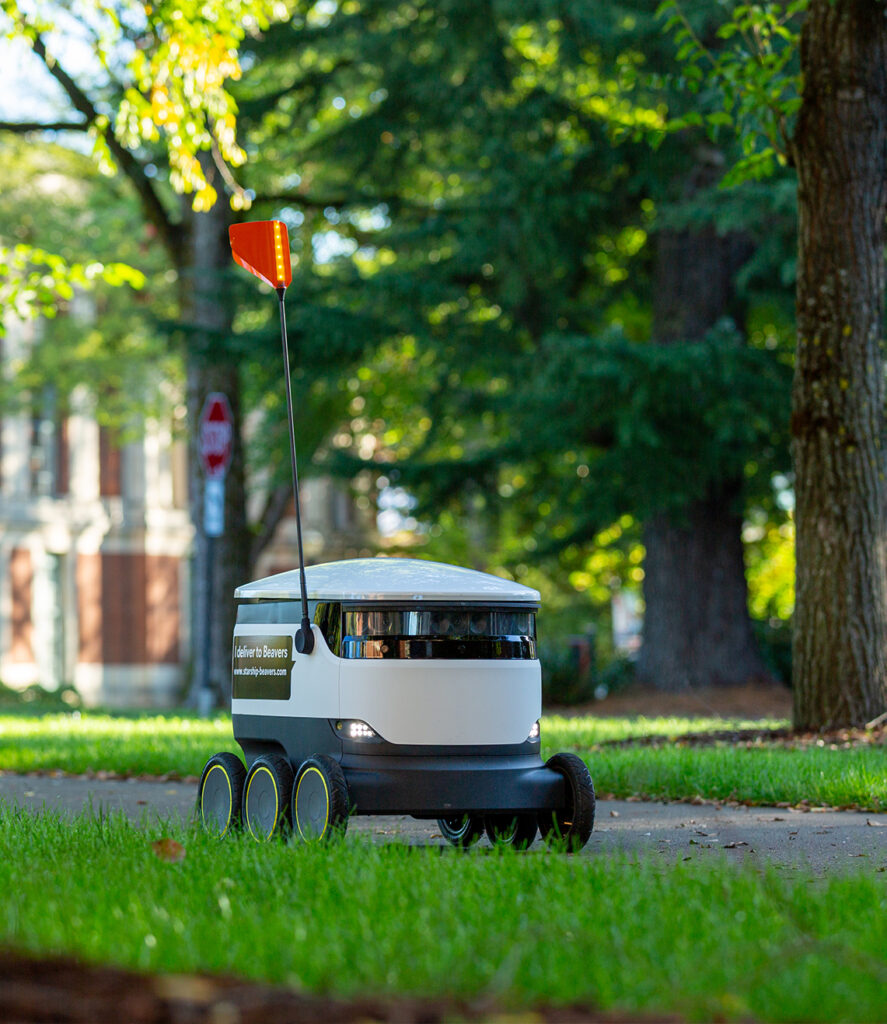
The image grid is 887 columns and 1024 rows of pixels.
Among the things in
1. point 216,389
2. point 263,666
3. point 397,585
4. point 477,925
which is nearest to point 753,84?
point 397,585

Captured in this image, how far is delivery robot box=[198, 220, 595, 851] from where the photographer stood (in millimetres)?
5867

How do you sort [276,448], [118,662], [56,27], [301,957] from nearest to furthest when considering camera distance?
[301,957] < [56,27] < [276,448] < [118,662]

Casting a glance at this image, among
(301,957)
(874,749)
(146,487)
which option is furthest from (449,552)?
(301,957)

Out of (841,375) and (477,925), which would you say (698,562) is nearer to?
(841,375)

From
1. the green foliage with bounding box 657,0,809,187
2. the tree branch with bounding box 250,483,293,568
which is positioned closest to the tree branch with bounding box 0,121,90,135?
the tree branch with bounding box 250,483,293,568

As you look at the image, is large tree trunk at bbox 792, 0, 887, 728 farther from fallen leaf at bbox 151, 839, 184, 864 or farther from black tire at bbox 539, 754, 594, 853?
fallen leaf at bbox 151, 839, 184, 864

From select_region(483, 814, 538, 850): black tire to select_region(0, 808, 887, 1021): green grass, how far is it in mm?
840

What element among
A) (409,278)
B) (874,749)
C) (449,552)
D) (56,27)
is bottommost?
(874,749)

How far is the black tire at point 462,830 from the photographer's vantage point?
21.9ft

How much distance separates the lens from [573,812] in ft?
19.8

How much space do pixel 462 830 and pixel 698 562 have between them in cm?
1130

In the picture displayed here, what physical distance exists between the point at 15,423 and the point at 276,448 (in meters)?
11.0

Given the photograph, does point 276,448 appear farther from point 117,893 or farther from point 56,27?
point 117,893

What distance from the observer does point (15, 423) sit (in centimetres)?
3055
